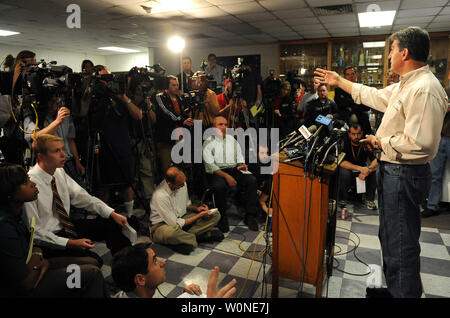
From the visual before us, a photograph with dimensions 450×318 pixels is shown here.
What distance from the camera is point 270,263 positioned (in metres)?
2.38

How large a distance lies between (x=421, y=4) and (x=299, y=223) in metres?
3.90

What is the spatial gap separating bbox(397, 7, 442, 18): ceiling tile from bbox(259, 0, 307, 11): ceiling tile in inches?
61.3

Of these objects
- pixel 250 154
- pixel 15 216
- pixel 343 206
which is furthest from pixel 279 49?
pixel 15 216

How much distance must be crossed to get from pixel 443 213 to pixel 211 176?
2504mm

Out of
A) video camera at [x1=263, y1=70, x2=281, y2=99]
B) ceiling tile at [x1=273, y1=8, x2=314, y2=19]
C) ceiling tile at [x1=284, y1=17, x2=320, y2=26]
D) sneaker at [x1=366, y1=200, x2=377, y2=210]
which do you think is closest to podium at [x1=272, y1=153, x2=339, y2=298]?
video camera at [x1=263, y1=70, x2=281, y2=99]

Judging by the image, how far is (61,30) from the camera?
5.91 meters

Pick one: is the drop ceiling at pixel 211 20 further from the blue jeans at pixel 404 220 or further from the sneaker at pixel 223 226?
the blue jeans at pixel 404 220

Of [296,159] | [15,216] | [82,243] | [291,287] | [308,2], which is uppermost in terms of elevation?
[308,2]

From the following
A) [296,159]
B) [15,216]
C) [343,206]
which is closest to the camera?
[15,216]

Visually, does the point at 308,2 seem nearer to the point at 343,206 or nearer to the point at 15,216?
the point at 343,206

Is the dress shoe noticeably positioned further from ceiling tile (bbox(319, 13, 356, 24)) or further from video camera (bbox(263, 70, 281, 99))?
ceiling tile (bbox(319, 13, 356, 24))

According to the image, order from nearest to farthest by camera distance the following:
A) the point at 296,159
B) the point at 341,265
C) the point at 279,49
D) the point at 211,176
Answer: the point at 296,159, the point at 341,265, the point at 211,176, the point at 279,49

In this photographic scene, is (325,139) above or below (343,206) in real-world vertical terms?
above

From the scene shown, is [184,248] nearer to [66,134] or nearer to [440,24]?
[66,134]
